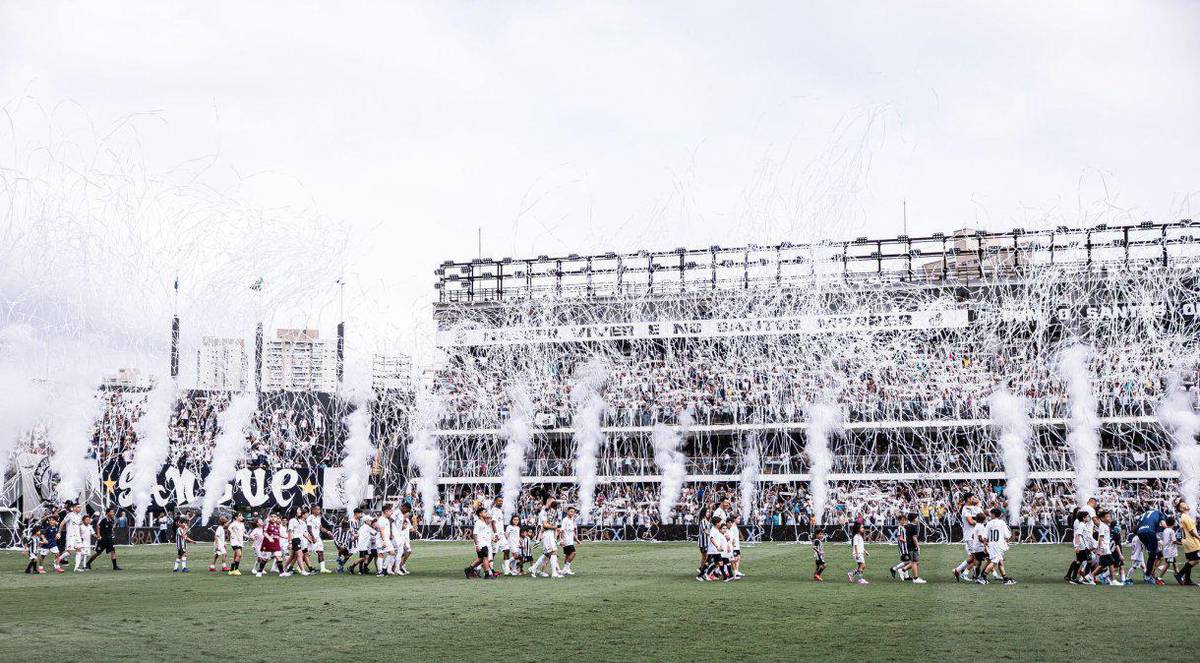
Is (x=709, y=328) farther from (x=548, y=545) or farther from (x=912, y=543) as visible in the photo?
(x=912, y=543)

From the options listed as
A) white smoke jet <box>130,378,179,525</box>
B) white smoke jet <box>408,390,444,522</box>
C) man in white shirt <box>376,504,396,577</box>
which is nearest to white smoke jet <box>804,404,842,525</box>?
white smoke jet <box>408,390,444,522</box>

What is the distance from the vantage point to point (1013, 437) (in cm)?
4434

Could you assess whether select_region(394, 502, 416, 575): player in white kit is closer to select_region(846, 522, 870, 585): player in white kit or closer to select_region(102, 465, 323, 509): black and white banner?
select_region(846, 522, 870, 585): player in white kit

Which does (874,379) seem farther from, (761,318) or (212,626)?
(212,626)

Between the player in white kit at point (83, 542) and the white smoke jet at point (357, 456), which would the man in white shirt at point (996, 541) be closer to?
the player in white kit at point (83, 542)

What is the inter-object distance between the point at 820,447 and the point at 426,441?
731 inches

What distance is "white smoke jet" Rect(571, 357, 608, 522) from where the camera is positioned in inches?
2069

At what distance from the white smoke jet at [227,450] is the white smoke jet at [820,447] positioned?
21396 mm

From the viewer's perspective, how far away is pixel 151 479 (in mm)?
41625

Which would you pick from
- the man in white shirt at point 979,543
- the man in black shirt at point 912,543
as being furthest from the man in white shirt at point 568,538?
the man in white shirt at point 979,543

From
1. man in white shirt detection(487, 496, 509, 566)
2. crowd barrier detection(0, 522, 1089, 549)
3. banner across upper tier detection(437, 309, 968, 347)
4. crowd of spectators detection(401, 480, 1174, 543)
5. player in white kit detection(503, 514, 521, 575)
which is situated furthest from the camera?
banner across upper tier detection(437, 309, 968, 347)

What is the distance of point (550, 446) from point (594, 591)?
37.9 meters

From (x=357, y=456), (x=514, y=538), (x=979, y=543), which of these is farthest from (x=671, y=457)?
(x=979, y=543)

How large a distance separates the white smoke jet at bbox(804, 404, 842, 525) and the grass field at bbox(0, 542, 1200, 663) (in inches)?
913
